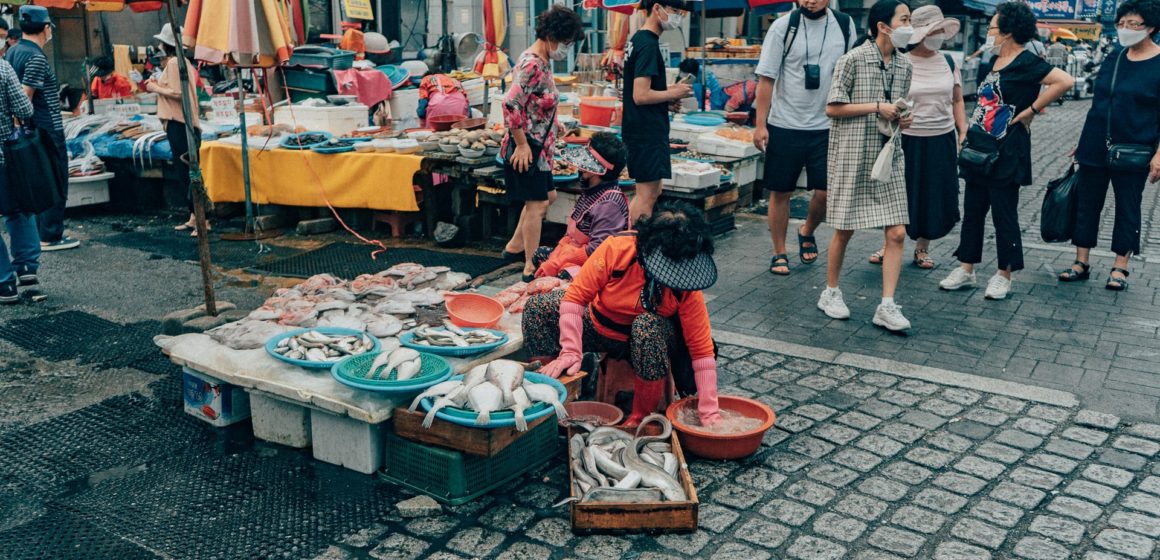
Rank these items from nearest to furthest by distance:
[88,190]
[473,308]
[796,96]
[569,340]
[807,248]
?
[569,340] < [473,308] < [796,96] < [807,248] < [88,190]

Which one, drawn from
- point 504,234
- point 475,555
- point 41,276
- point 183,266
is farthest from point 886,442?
point 41,276

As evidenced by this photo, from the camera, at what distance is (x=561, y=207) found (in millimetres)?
8391

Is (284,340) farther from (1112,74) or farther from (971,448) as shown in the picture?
(1112,74)

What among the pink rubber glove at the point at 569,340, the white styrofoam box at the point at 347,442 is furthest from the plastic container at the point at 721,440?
the white styrofoam box at the point at 347,442

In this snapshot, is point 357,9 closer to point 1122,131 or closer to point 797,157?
point 797,157

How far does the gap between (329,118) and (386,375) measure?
711cm

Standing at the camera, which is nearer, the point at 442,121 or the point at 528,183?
the point at 528,183

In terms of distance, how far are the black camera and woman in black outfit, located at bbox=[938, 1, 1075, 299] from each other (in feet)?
3.98

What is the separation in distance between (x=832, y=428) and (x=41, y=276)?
6.74 meters

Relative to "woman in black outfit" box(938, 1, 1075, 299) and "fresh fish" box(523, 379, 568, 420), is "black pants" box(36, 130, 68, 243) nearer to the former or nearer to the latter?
"fresh fish" box(523, 379, 568, 420)

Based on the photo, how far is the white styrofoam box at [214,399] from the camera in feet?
15.5

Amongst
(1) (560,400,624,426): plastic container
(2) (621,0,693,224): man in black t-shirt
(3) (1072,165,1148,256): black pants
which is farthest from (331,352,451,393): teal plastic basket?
(3) (1072,165,1148,256): black pants

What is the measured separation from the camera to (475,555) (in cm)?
361

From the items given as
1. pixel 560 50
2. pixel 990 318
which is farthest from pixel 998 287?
pixel 560 50
